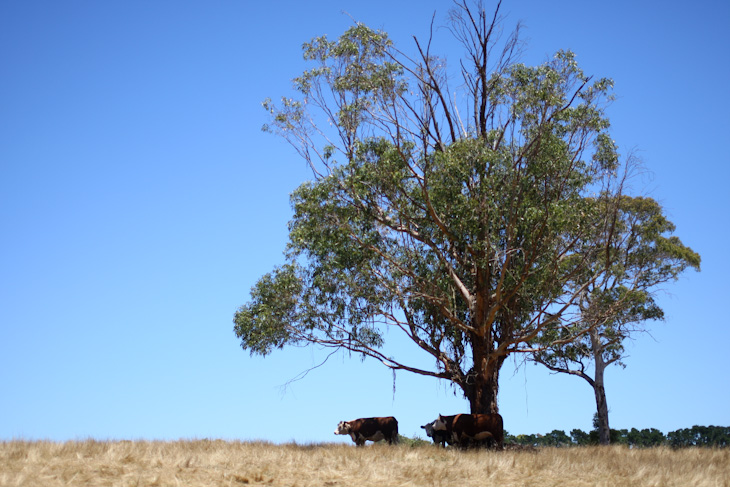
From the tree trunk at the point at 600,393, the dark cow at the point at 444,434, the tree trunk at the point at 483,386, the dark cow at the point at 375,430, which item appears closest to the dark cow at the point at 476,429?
the dark cow at the point at 444,434

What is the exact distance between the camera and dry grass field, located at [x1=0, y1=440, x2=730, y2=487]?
14.8 meters

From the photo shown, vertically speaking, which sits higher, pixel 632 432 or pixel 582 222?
pixel 582 222

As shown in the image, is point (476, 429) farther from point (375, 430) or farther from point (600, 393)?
point (600, 393)

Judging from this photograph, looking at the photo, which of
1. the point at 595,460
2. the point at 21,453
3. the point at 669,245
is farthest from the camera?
the point at 669,245

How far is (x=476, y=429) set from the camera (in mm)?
22969

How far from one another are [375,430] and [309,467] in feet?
26.3

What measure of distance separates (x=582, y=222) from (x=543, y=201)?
5.58 feet

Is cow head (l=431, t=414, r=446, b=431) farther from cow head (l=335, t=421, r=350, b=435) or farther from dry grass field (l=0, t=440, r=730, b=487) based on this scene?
cow head (l=335, t=421, r=350, b=435)

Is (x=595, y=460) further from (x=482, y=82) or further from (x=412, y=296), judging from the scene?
(x=482, y=82)

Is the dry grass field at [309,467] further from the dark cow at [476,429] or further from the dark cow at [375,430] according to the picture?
the dark cow at [375,430]

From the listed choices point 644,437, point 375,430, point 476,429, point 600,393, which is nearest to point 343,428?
point 375,430

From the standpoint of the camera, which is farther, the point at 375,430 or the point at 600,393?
the point at 600,393

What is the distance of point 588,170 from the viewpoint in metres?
26.0

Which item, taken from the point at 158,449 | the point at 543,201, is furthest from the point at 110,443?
the point at 543,201
